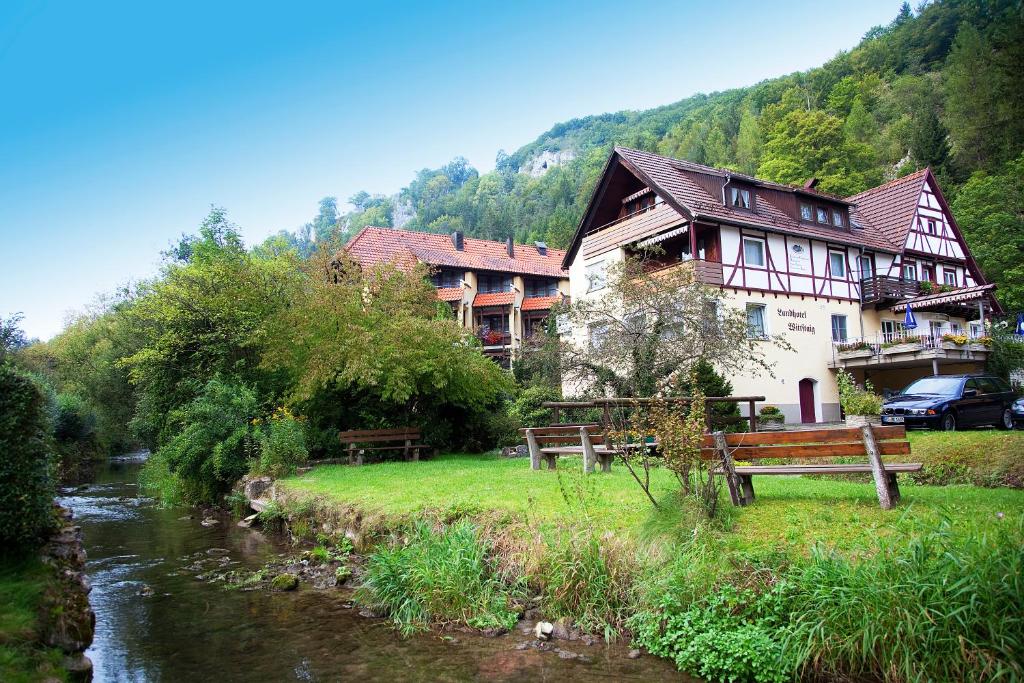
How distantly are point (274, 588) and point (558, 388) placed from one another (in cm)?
1527

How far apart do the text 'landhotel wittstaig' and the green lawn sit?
574 inches

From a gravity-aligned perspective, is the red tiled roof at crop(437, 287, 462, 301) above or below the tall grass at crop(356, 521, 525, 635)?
above

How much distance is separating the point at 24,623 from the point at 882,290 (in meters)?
34.2

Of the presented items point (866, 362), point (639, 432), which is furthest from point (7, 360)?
point (866, 362)

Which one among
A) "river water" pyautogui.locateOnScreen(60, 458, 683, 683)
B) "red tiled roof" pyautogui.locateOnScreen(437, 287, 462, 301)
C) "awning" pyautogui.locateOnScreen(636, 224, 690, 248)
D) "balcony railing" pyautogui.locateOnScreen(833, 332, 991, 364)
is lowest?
"river water" pyautogui.locateOnScreen(60, 458, 683, 683)

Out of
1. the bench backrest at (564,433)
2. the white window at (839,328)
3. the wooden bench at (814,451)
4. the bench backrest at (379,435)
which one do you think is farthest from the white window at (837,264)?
the wooden bench at (814,451)

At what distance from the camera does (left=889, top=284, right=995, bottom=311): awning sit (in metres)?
28.7

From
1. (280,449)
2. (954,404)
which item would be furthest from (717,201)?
(280,449)

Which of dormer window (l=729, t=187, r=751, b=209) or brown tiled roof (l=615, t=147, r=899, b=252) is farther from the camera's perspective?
dormer window (l=729, t=187, r=751, b=209)

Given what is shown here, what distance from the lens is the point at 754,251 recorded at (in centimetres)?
2861

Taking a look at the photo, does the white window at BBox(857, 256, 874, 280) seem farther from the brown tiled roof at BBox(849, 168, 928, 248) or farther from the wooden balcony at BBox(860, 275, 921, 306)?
the brown tiled roof at BBox(849, 168, 928, 248)

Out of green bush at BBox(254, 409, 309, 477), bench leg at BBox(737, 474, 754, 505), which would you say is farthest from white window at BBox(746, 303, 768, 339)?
bench leg at BBox(737, 474, 754, 505)

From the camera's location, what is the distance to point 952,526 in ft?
20.4

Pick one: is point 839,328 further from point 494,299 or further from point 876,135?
point 876,135
